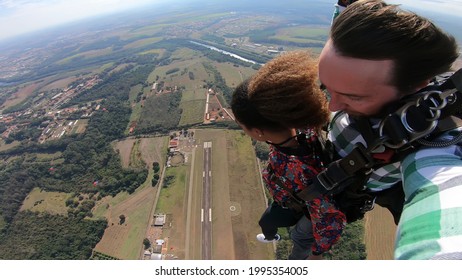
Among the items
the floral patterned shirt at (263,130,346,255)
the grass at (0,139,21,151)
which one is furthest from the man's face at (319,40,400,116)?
the grass at (0,139,21,151)

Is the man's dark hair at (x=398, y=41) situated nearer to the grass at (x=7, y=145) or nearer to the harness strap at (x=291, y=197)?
the harness strap at (x=291, y=197)

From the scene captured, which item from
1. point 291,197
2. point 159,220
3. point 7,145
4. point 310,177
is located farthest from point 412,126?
point 7,145

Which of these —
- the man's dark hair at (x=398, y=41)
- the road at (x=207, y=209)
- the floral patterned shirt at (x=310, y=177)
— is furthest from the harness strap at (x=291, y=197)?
the road at (x=207, y=209)

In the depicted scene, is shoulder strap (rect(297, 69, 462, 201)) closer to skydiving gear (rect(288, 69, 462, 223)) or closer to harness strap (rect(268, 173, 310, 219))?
skydiving gear (rect(288, 69, 462, 223))

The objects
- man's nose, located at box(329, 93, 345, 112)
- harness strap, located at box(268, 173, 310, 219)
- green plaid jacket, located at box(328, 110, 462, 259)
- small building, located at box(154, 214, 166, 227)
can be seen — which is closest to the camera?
green plaid jacket, located at box(328, 110, 462, 259)

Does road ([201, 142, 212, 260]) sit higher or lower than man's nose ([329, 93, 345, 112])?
lower

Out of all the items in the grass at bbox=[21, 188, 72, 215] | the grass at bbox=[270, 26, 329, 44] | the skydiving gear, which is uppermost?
the skydiving gear

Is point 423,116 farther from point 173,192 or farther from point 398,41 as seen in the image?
point 173,192
